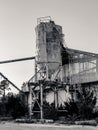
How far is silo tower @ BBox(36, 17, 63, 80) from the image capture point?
130 feet

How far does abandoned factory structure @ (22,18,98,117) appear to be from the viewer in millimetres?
39562

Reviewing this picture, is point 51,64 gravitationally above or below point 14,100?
above

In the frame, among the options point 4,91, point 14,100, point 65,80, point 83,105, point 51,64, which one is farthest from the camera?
point 4,91

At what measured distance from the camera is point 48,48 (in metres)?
40.0

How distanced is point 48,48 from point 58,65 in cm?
251

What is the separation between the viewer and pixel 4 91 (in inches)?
2183

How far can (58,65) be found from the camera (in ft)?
Result: 133

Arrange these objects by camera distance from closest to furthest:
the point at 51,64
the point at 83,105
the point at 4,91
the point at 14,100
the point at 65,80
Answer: the point at 83,105 → the point at 51,64 → the point at 65,80 → the point at 14,100 → the point at 4,91

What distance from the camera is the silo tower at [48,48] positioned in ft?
130

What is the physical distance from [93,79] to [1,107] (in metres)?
14.8

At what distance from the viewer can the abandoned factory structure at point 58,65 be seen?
39562mm

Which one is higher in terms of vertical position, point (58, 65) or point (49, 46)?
point (49, 46)

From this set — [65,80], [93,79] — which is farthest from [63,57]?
[93,79]

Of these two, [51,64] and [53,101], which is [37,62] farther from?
[53,101]
